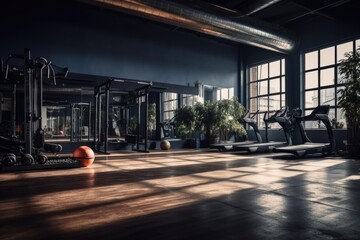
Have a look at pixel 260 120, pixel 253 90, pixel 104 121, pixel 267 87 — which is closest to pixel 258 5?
pixel 267 87

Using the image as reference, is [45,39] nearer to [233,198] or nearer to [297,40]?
[233,198]

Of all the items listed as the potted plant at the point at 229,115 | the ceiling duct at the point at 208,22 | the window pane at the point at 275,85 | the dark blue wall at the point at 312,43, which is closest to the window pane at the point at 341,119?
the dark blue wall at the point at 312,43

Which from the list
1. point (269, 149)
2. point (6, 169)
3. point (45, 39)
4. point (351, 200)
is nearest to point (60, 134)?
point (45, 39)

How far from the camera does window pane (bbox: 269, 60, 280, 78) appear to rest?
1134cm

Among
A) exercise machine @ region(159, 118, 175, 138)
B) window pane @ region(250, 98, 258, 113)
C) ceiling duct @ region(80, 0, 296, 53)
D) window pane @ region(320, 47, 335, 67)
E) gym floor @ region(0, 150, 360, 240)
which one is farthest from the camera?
window pane @ region(250, 98, 258, 113)

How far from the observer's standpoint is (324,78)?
9648mm

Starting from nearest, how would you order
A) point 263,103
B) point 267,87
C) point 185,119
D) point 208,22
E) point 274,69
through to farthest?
point 208,22 → point 185,119 → point 274,69 → point 267,87 → point 263,103

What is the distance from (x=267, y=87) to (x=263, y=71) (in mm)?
810

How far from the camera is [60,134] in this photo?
9078 mm

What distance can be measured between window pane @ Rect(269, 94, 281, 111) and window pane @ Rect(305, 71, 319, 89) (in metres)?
1.26

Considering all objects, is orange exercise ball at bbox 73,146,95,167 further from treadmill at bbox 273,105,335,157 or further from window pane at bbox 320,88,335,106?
window pane at bbox 320,88,335,106

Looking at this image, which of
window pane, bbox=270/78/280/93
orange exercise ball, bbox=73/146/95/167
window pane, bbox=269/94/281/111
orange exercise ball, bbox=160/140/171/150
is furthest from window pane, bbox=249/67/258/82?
orange exercise ball, bbox=73/146/95/167

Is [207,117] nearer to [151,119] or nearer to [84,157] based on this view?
[151,119]

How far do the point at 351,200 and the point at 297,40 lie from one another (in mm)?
8667
